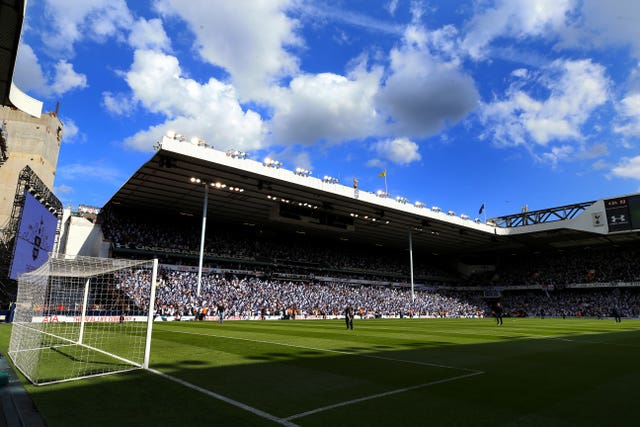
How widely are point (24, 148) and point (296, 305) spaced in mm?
36074

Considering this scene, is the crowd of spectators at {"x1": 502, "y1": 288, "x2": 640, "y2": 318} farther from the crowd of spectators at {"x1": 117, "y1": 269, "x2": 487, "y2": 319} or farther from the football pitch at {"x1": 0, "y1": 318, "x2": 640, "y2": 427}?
the football pitch at {"x1": 0, "y1": 318, "x2": 640, "y2": 427}

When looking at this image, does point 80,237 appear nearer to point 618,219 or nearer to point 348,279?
point 348,279

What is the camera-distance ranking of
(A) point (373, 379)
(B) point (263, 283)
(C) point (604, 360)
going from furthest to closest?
(B) point (263, 283) → (C) point (604, 360) → (A) point (373, 379)

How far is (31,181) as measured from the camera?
97.7 ft

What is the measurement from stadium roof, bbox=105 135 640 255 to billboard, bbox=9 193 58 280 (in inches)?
332

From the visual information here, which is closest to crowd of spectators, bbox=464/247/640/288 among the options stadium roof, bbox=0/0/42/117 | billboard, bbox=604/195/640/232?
billboard, bbox=604/195/640/232

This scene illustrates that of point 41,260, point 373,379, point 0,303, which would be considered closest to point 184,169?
point 41,260

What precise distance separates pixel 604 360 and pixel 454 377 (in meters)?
5.74

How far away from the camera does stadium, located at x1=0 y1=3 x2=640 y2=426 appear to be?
20.7ft

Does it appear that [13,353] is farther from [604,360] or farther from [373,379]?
[604,360]

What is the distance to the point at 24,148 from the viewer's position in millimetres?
43062

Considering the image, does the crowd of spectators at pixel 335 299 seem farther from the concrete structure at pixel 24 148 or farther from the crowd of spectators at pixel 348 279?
the concrete structure at pixel 24 148

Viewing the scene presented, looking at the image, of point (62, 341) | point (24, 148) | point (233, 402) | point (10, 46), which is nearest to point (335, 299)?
point (62, 341)

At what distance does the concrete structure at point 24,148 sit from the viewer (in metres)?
40.7
